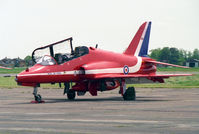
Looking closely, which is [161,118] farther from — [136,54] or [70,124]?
[136,54]

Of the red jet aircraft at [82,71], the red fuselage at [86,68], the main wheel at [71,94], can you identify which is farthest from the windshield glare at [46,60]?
the main wheel at [71,94]

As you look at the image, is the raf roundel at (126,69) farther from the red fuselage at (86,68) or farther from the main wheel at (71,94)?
the main wheel at (71,94)

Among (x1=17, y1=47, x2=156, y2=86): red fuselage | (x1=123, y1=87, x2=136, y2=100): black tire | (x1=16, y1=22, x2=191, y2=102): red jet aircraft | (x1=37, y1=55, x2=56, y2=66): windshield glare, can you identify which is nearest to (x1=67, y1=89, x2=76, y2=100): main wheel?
(x1=16, y1=22, x2=191, y2=102): red jet aircraft

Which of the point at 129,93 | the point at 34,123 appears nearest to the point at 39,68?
the point at 129,93

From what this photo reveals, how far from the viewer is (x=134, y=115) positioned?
17.8 metres

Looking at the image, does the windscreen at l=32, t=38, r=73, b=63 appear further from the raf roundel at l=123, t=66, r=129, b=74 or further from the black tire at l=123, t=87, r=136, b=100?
the raf roundel at l=123, t=66, r=129, b=74

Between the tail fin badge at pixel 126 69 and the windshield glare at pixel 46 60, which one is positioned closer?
the windshield glare at pixel 46 60

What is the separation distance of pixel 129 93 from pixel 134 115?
10.4 metres

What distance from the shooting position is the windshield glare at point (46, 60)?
27.0 meters

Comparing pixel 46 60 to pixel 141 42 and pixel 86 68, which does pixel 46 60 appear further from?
pixel 141 42

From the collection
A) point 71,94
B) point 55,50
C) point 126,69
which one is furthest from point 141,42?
point 55,50

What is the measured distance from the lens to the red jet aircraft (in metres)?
26.5

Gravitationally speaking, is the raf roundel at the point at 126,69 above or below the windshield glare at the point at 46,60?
below

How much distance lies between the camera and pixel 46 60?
89.4ft
